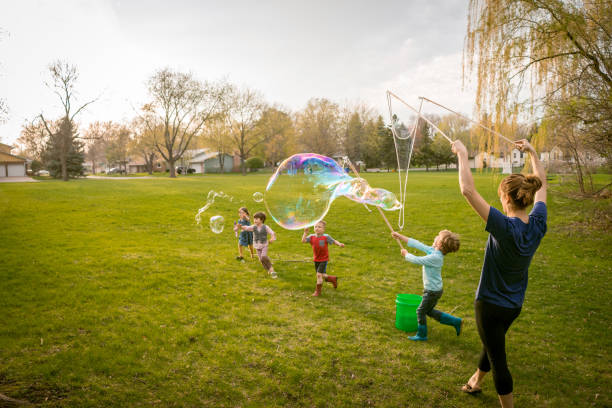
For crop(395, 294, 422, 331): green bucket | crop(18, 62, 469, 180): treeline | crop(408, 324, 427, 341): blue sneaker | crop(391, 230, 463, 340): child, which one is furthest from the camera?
crop(18, 62, 469, 180): treeline

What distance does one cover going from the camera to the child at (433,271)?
15.4ft

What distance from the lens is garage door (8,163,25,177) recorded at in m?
58.5

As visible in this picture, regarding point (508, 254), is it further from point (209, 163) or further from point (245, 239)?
point (209, 163)

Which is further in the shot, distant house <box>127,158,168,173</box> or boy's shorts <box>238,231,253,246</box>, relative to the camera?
distant house <box>127,158,168,173</box>

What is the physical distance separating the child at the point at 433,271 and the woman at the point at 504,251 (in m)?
1.53

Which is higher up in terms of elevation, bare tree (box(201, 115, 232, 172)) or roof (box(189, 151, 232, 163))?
bare tree (box(201, 115, 232, 172))

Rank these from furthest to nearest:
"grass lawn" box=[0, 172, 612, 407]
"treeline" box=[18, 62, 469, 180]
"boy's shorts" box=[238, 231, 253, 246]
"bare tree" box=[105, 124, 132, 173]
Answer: "bare tree" box=[105, 124, 132, 173], "treeline" box=[18, 62, 469, 180], "boy's shorts" box=[238, 231, 253, 246], "grass lawn" box=[0, 172, 612, 407]

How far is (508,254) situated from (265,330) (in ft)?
12.5

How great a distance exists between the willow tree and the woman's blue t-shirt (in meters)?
7.73

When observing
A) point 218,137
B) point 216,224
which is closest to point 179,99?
point 218,137

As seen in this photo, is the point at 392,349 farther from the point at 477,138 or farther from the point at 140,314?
the point at 477,138

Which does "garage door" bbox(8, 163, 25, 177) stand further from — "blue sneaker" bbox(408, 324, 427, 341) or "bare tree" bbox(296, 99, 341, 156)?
"blue sneaker" bbox(408, 324, 427, 341)

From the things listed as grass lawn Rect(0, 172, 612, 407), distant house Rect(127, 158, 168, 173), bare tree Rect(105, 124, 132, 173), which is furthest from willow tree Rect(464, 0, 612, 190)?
distant house Rect(127, 158, 168, 173)

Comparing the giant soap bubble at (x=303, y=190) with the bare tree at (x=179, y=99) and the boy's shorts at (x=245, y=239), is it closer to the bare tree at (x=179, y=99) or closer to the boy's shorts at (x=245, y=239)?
the boy's shorts at (x=245, y=239)
